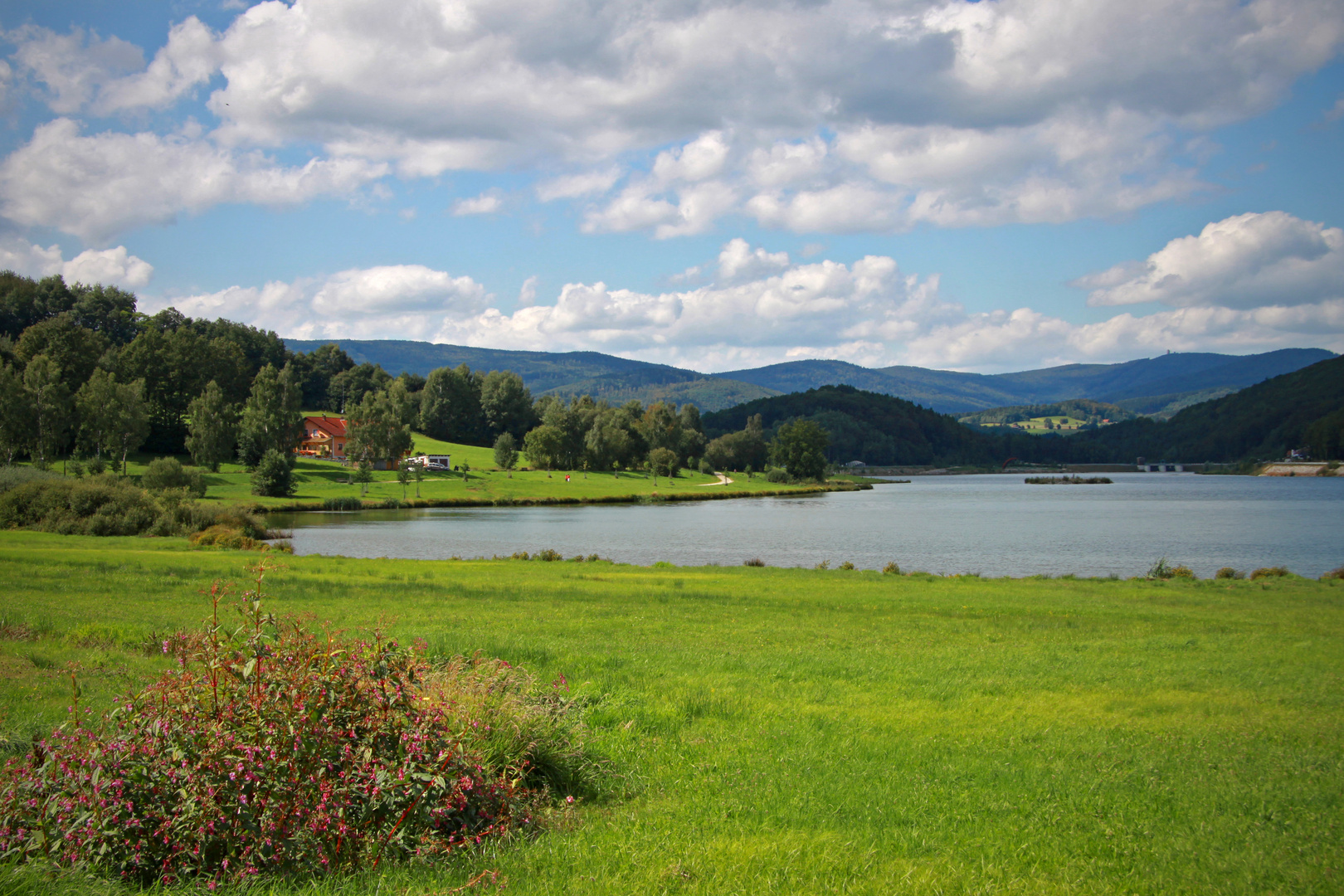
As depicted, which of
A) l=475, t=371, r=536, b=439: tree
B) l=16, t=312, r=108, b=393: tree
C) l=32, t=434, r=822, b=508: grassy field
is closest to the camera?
l=32, t=434, r=822, b=508: grassy field

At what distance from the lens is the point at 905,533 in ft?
202

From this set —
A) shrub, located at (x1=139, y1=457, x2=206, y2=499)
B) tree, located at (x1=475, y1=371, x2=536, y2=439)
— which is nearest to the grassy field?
shrub, located at (x1=139, y1=457, x2=206, y2=499)

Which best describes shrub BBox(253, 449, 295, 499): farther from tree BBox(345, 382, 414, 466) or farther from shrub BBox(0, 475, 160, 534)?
shrub BBox(0, 475, 160, 534)

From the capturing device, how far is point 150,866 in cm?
512

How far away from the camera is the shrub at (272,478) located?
87562 millimetres

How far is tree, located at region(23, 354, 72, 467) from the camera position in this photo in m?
79.6

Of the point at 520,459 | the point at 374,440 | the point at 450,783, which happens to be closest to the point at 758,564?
the point at 450,783

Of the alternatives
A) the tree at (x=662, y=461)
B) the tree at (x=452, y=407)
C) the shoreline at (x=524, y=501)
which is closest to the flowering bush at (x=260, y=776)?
the shoreline at (x=524, y=501)

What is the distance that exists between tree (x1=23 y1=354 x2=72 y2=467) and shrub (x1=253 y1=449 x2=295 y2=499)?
61.7 ft

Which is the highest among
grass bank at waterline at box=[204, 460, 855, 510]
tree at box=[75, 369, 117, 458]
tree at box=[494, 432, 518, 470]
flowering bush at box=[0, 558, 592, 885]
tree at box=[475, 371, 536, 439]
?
tree at box=[475, 371, 536, 439]

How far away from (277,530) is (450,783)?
63.0m

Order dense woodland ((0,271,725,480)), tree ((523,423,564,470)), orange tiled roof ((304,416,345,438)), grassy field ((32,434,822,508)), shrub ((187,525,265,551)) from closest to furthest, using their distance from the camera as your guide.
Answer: shrub ((187,525,265,551)) → dense woodland ((0,271,725,480)) → grassy field ((32,434,822,508)) → tree ((523,423,564,470)) → orange tiled roof ((304,416,345,438))

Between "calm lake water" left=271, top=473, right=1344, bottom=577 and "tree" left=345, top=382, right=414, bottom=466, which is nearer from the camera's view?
"calm lake water" left=271, top=473, right=1344, bottom=577

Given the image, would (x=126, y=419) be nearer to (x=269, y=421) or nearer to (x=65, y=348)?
(x=269, y=421)
